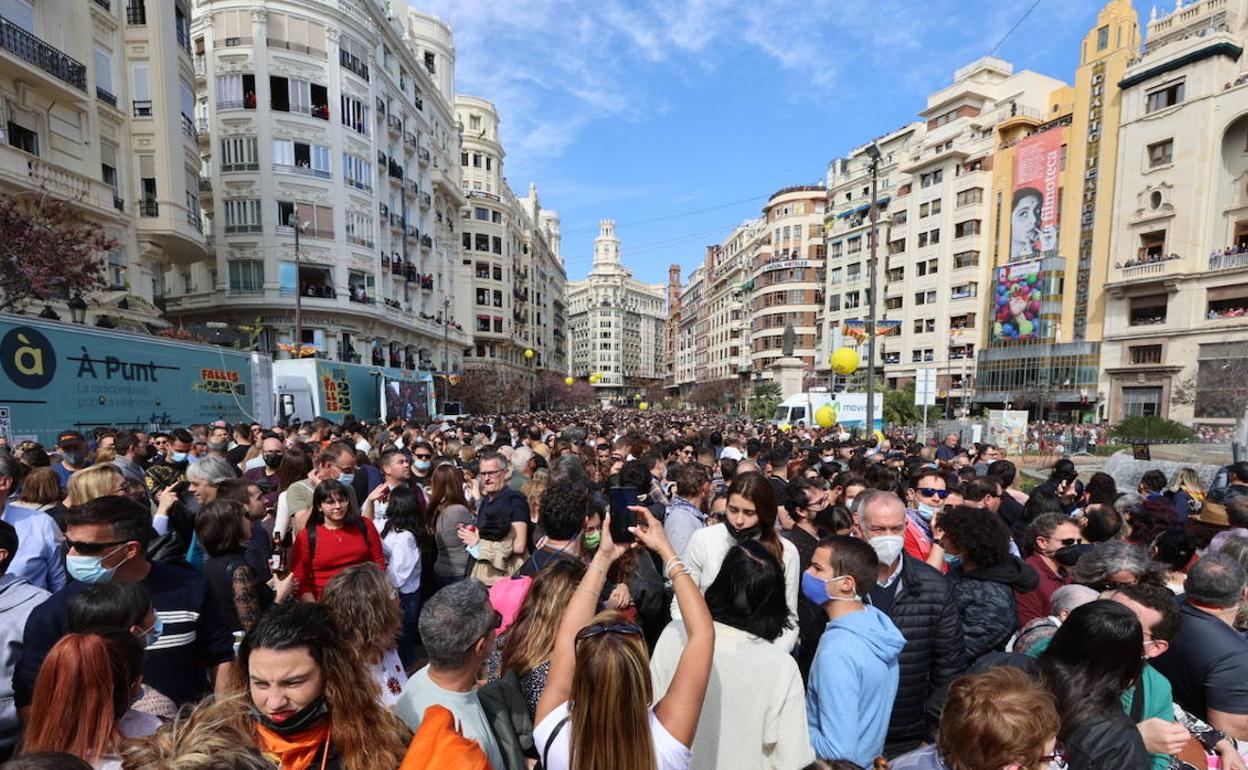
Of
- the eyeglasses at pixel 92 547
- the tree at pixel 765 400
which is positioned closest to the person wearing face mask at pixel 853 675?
the eyeglasses at pixel 92 547

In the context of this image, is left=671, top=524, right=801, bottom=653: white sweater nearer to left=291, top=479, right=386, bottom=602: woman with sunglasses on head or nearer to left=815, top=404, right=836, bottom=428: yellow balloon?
left=291, top=479, right=386, bottom=602: woman with sunglasses on head

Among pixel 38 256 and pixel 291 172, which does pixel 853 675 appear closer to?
pixel 38 256

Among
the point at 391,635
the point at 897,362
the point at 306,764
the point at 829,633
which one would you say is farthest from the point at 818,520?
the point at 897,362

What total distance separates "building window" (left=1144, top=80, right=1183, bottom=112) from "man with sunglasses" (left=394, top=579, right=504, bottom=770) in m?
48.7

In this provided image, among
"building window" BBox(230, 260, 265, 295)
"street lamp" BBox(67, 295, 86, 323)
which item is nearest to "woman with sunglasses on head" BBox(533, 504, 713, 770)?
"street lamp" BBox(67, 295, 86, 323)

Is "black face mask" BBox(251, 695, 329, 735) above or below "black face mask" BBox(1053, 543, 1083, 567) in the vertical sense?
above

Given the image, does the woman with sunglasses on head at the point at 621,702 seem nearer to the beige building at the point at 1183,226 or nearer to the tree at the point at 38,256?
the tree at the point at 38,256

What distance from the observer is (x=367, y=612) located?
2.58m

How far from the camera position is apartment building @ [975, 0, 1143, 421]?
1464 inches

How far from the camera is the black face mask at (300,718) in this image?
1873 mm

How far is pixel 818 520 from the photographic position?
15.9 ft

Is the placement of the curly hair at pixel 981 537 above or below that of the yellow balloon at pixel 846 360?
below

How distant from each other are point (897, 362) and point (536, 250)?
42851mm

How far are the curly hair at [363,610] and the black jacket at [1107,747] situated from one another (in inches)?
110
